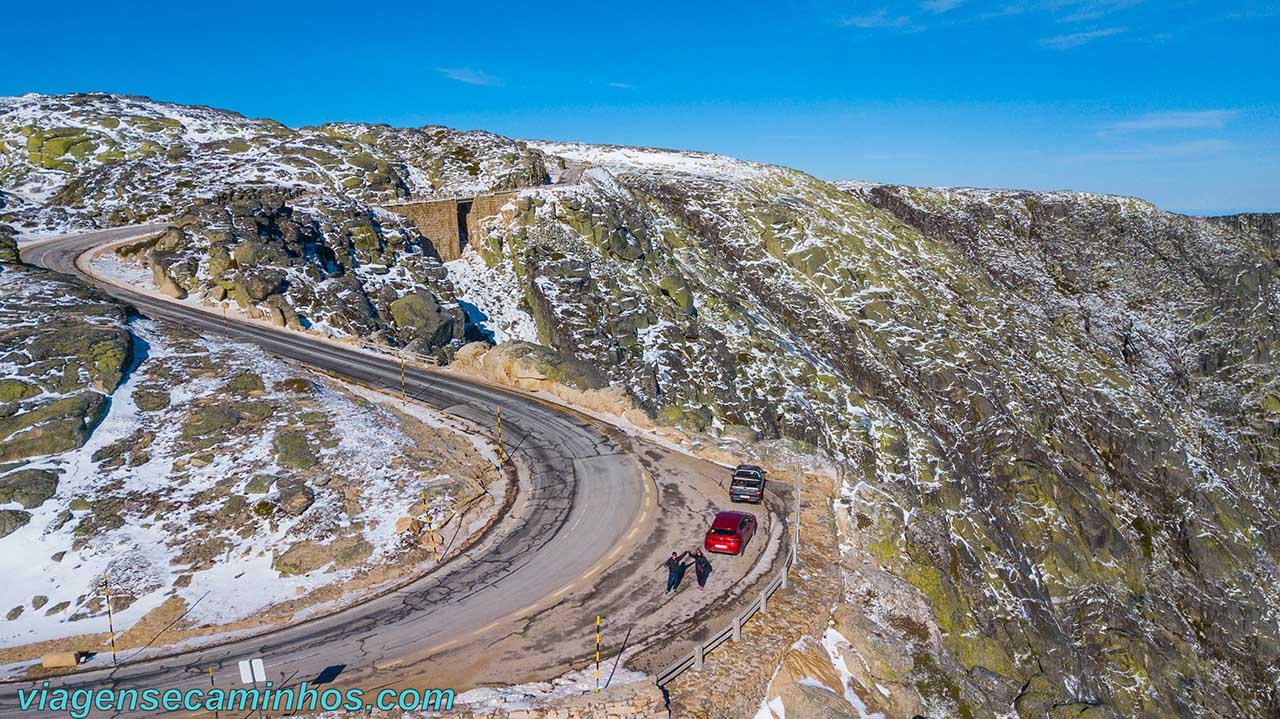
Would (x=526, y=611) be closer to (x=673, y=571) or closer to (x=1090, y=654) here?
(x=673, y=571)

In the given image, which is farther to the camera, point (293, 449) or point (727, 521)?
point (293, 449)

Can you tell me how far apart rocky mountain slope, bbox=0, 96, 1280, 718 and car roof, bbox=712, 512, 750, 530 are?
3.42 metres

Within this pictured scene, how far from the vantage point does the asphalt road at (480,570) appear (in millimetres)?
14195

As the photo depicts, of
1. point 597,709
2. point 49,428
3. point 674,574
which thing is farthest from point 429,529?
point 49,428

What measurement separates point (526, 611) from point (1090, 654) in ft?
111

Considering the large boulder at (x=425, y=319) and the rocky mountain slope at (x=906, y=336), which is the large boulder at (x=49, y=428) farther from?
the large boulder at (x=425, y=319)

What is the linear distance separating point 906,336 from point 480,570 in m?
43.6

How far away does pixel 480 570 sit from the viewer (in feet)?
60.8

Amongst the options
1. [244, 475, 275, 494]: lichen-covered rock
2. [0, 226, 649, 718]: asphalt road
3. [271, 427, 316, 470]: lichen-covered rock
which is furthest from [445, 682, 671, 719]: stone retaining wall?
[271, 427, 316, 470]: lichen-covered rock

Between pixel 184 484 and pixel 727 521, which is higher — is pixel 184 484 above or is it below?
below

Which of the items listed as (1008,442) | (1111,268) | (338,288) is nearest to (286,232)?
(338,288)

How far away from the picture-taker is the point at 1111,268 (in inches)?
2783

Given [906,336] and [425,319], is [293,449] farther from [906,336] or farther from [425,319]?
[906,336]

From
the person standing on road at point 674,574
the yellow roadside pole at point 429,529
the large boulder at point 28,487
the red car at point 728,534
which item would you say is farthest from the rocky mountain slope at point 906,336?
the large boulder at point 28,487
